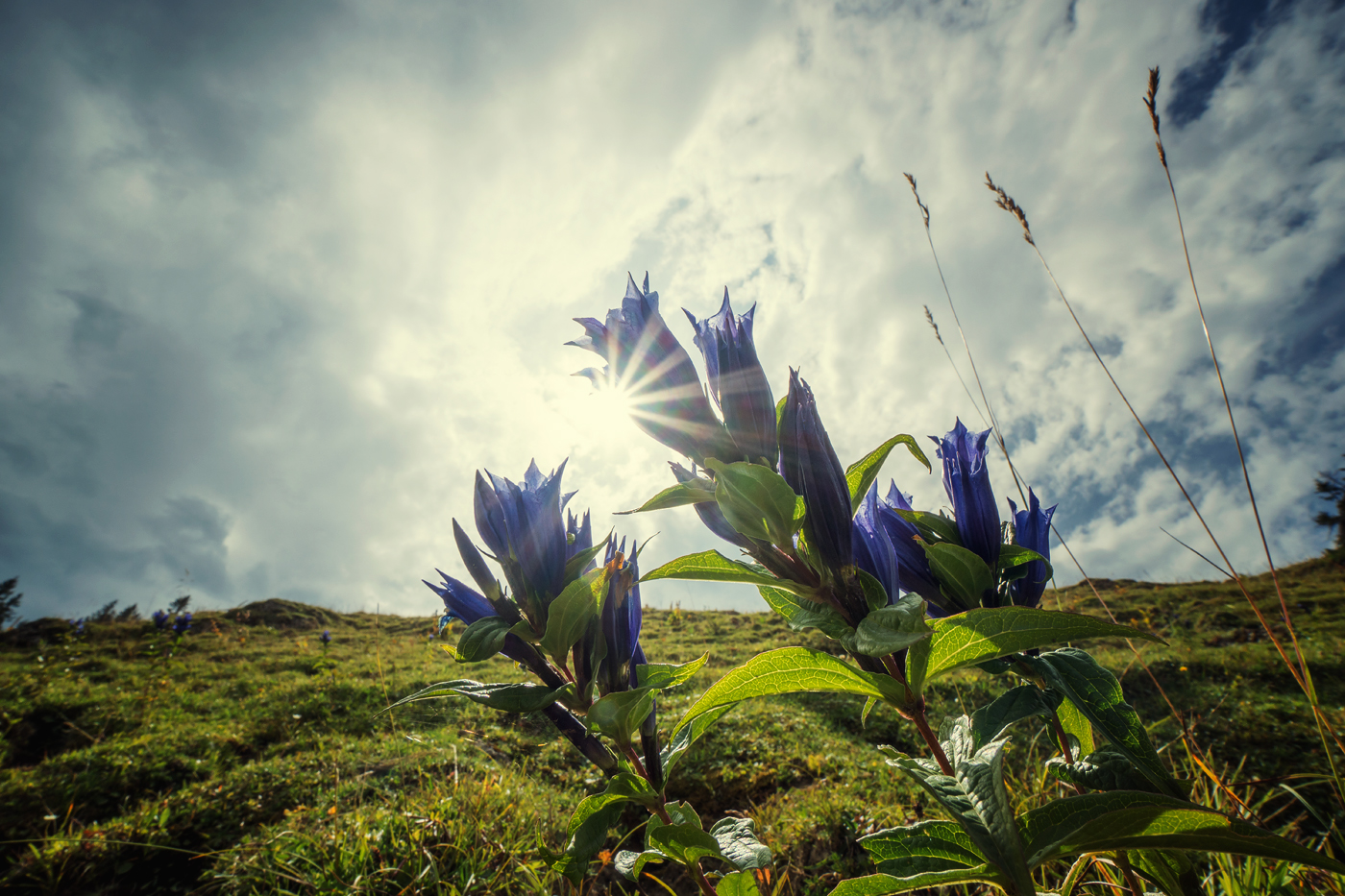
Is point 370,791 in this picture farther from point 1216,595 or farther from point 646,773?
point 1216,595

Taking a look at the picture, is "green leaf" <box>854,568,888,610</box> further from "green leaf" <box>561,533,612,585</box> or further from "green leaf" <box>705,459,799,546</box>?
"green leaf" <box>561,533,612,585</box>

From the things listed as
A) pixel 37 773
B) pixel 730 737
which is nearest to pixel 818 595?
pixel 730 737

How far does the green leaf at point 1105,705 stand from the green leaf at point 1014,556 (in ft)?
0.85

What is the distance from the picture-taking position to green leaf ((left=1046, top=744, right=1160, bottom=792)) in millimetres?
796

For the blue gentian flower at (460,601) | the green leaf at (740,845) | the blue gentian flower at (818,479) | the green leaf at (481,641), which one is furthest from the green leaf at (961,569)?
the blue gentian flower at (460,601)

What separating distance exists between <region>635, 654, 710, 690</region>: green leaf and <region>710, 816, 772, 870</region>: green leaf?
0.26 meters

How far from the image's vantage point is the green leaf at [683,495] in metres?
0.93

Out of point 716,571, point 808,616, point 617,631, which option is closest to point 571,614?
point 617,631

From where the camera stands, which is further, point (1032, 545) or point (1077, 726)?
point (1032, 545)

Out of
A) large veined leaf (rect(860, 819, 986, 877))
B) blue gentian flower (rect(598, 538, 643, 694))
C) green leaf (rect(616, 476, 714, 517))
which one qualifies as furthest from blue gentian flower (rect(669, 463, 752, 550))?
large veined leaf (rect(860, 819, 986, 877))

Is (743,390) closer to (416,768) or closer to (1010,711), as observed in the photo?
(1010,711)

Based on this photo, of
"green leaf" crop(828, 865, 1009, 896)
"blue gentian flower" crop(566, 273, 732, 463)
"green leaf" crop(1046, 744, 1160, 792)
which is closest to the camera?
"green leaf" crop(828, 865, 1009, 896)

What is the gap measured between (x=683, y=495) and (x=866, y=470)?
0.33 m

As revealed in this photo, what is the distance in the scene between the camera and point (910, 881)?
0.74 meters
